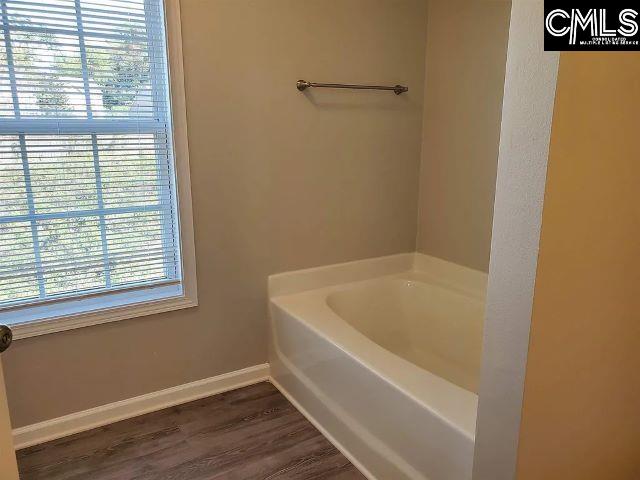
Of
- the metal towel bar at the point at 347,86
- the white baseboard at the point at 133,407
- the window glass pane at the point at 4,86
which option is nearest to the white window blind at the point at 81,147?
the window glass pane at the point at 4,86

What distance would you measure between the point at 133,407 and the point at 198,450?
0.46 meters

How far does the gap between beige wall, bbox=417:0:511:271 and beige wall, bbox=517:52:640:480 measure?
48.7 inches

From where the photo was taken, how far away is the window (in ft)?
6.03

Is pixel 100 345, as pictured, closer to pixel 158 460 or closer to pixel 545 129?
pixel 158 460

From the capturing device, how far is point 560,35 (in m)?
1.02

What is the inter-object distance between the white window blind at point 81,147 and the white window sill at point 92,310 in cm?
5

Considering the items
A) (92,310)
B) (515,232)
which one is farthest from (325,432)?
(515,232)

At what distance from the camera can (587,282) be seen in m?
1.17

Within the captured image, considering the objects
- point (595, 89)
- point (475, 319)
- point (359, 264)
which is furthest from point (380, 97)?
point (595, 89)

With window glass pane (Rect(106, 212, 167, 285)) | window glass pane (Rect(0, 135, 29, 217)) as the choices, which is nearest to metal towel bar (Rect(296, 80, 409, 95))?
window glass pane (Rect(106, 212, 167, 285))

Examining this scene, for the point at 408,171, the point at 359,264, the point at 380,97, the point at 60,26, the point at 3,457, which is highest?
the point at 60,26

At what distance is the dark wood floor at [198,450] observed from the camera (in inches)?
75.3

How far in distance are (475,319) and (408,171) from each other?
36.9 inches

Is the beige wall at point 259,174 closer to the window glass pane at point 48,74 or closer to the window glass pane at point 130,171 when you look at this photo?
the window glass pane at point 130,171
